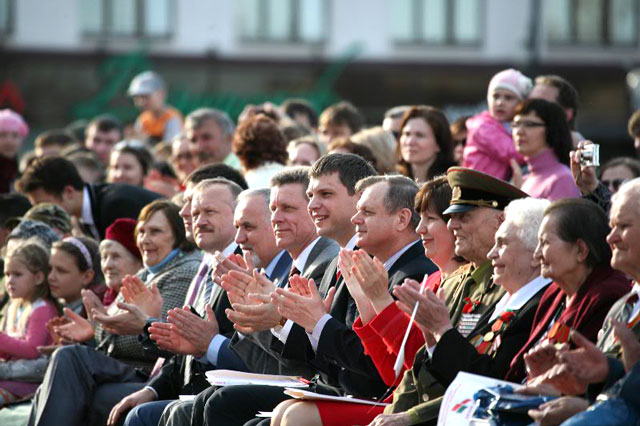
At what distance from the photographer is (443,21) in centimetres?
3034

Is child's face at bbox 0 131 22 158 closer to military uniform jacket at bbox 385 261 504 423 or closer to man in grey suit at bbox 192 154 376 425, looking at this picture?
man in grey suit at bbox 192 154 376 425

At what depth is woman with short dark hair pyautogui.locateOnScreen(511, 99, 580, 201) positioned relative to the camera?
8773mm

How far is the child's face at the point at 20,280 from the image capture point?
32.6ft

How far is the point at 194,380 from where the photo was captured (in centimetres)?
828

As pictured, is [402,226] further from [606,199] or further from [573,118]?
[573,118]

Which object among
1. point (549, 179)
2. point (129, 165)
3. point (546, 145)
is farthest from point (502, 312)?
point (129, 165)

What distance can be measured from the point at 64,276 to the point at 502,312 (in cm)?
462

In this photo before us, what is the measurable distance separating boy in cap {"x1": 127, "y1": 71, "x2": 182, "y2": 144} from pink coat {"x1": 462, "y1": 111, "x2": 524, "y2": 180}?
6.82 meters

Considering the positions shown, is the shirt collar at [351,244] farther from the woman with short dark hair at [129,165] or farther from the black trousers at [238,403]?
the woman with short dark hair at [129,165]

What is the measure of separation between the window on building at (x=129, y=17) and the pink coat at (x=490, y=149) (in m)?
19.1

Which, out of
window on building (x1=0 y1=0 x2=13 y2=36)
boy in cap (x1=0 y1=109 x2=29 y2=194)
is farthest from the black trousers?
window on building (x1=0 y1=0 x2=13 y2=36)

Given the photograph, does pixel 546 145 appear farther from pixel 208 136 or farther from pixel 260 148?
pixel 208 136

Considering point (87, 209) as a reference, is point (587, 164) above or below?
above

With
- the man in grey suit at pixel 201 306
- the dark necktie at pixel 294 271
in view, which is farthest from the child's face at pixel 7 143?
the dark necktie at pixel 294 271
